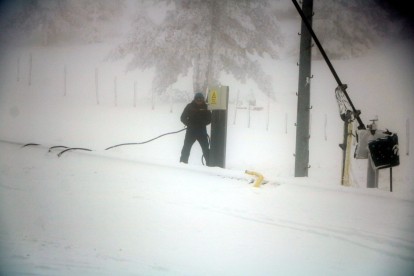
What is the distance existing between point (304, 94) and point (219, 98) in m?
2.07

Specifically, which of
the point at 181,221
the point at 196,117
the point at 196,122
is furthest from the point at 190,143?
the point at 181,221

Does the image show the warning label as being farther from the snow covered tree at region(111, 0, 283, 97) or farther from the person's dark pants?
the snow covered tree at region(111, 0, 283, 97)

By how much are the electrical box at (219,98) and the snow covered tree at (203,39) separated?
944 cm

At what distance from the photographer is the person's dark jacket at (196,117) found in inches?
279

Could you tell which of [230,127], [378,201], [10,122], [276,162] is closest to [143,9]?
[230,127]

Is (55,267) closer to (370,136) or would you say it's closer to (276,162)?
(370,136)

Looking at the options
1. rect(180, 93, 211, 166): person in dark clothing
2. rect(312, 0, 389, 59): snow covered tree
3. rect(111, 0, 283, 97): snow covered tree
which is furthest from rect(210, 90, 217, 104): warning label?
rect(312, 0, 389, 59): snow covered tree

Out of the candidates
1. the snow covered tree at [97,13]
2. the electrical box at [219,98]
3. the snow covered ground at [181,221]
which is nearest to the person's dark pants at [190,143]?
the electrical box at [219,98]

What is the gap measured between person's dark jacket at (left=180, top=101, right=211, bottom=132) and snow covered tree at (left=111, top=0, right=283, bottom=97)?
873cm

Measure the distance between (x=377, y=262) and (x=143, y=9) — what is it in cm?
1666

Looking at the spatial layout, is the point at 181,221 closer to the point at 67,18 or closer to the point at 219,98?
the point at 219,98

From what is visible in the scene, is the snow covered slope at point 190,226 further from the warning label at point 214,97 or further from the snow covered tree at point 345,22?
the snow covered tree at point 345,22

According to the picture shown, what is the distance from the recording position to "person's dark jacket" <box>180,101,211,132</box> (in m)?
7.09

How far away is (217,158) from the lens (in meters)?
6.34
